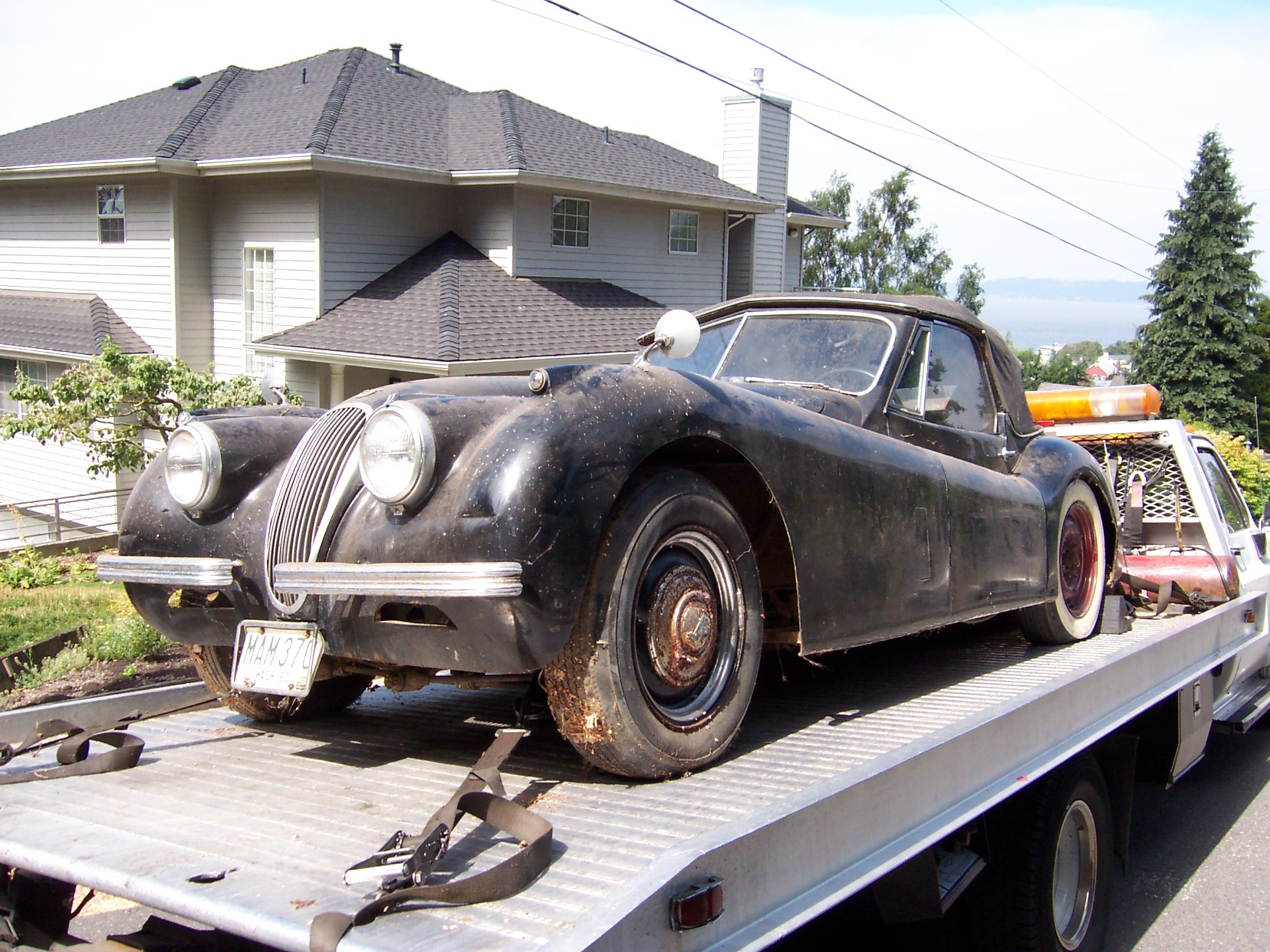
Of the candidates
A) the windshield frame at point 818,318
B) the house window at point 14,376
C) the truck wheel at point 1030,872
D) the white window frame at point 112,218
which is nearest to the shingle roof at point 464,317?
the white window frame at point 112,218

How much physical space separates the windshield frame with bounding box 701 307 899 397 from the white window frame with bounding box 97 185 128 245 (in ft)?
51.4

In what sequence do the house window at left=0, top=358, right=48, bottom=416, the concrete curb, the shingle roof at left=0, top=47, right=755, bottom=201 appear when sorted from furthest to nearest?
the house window at left=0, top=358, right=48, bottom=416
the shingle roof at left=0, top=47, right=755, bottom=201
the concrete curb

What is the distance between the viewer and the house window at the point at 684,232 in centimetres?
2056

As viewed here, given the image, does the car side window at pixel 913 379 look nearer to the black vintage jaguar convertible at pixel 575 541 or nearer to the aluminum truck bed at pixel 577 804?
the black vintage jaguar convertible at pixel 575 541

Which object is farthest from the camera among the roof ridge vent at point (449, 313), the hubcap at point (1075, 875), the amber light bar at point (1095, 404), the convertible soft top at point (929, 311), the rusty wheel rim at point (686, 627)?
the roof ridge vent at point (449, 313)

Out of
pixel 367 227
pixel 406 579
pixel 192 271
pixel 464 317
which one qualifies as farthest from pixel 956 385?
pixel 192 271

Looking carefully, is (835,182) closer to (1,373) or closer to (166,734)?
(1,373)

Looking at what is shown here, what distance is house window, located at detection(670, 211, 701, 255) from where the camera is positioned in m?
20.6

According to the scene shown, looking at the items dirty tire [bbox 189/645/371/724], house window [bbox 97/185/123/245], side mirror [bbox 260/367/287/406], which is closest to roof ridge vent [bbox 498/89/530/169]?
house window [bbox 97/185/123/245]

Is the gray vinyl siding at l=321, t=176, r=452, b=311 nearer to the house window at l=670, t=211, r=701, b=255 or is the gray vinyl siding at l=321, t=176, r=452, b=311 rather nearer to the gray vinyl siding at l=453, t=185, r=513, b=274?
the gray vinyl siding at l=453, t=185, r=513, b=274

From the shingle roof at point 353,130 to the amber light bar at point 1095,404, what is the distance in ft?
35.9

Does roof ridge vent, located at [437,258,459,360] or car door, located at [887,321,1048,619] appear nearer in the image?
car door, located at [887,321,1048,619]

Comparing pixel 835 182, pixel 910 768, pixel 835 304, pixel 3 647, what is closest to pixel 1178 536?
pixel 835 304

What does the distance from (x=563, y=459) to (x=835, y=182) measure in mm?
47658
